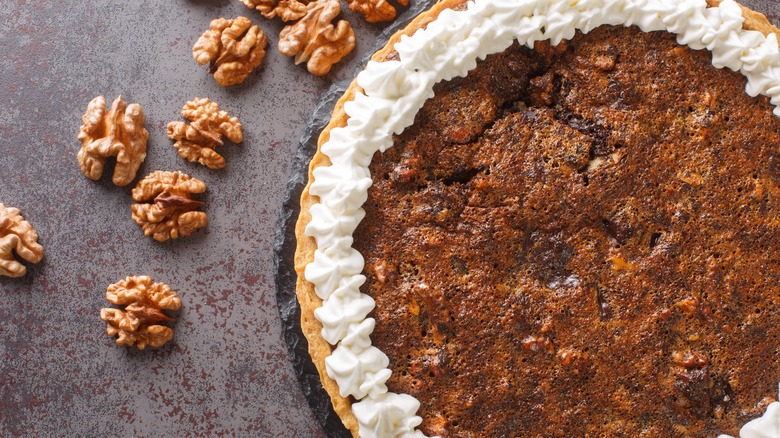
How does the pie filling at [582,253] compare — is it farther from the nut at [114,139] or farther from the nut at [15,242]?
the nut at [15,242]

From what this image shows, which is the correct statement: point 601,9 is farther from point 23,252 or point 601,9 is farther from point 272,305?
Answer: point 23,252

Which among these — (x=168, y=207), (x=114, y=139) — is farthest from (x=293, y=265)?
(x=114, y=139)

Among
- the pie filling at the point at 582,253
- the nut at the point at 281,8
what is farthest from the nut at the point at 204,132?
the pie filling at the point at 582,253

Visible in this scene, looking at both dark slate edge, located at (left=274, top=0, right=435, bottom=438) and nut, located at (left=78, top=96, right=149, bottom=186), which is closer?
dark slate edge, located at (left=274, top=0, right=435, bottom=438)

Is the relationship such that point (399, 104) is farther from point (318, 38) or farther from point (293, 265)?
point (293, 265)

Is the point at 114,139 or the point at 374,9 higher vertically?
the point at 374,9

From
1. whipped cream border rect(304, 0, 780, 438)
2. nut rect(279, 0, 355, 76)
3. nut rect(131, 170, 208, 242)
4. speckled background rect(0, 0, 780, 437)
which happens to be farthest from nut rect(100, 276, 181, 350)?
nut rect(279, 0, 355, 76)

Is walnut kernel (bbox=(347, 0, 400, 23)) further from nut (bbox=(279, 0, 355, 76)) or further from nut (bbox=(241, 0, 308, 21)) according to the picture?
nut (bbox=(241, 0, 308, 21))
